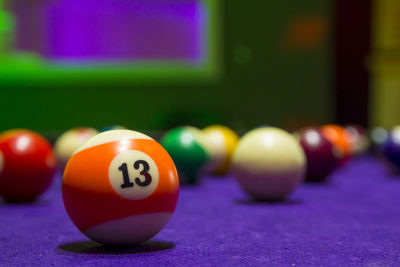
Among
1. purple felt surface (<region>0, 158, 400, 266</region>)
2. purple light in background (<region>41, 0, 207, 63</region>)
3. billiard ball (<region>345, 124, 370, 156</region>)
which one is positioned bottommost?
billiard ball (<region>345, 124, 370, 156</region>)

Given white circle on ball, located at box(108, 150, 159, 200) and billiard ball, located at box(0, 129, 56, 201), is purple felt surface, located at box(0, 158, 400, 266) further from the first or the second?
white circle on ball, located at box(108, 150, 159, 200)

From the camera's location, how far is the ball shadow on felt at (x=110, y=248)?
2.24 meters

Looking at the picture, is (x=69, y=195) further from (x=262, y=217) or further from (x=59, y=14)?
(x=59, y=14)

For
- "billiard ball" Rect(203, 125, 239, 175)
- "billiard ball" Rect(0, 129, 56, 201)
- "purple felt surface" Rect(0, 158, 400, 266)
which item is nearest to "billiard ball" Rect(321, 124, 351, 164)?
"billiard ball" Rect(203, 125, 239, 175)

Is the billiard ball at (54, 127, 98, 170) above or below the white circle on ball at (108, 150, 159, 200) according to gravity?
below

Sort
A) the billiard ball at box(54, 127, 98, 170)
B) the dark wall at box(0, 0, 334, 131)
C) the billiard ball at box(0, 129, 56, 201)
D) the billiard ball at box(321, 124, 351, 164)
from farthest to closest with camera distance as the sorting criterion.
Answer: the dark wall at box(0, 0, 334, 131), the billiard ball at box(321, 124, 351, 164), the billiard ball at box(54, 127, 98, 170), the billiard ball at box(0, 129, 56, 201)

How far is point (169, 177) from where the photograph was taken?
235cm

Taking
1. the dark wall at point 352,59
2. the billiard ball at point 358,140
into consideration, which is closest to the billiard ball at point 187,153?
the billiard ball at point 358,140

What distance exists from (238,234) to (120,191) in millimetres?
679

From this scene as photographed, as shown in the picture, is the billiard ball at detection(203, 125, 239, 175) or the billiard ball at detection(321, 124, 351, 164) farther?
the billiard ball at detection(321, 124, 351, 164)

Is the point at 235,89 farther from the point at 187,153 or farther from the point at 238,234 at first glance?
the point at 238,234

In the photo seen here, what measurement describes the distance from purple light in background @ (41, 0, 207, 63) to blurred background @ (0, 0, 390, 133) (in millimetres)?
16

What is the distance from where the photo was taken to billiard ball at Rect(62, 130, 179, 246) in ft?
7.28

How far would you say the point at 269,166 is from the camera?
3.73 meters
